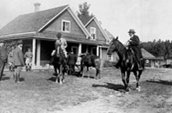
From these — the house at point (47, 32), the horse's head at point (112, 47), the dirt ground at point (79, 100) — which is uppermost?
the house at point (47, 32)

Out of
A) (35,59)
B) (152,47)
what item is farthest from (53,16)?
(152,47)

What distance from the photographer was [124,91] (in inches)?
478

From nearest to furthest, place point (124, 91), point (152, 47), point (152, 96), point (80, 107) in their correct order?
point (80, 107)
point (152, 96)
point (124, 91)
point (152, 47)

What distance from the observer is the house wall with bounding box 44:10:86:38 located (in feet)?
96.8

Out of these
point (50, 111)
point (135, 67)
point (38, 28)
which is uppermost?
point (38, 28)

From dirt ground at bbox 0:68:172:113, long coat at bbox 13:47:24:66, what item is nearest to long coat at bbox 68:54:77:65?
dirt ground at bbox 0:68:172:113

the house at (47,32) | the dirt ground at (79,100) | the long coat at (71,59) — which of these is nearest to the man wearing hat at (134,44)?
the dirt ground at (79,100)

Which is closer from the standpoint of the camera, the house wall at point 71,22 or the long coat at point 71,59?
the long coat at point 71,59

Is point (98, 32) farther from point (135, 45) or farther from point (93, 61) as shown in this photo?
point (135, 45)

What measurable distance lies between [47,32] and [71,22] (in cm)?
409

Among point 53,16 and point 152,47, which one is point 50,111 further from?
point 152,47

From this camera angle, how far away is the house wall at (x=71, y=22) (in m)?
29.5

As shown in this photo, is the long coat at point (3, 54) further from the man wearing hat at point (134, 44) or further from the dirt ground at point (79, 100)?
the man wearing hat at point (134, 44)

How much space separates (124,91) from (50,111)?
4762 mm
